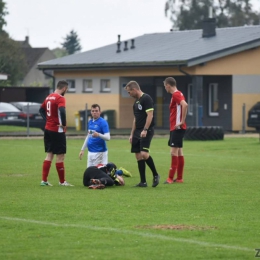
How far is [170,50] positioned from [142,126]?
1166 inches

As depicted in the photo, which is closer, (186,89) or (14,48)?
A: (186,89)

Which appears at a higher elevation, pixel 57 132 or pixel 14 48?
pixel 14 48

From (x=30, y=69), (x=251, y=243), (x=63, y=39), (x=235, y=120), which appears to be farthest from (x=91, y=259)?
(x=63, y=39)

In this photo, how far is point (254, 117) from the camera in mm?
41719

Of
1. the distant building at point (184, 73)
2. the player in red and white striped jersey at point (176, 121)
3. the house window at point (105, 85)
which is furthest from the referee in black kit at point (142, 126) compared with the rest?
the house window at point (105, 85)

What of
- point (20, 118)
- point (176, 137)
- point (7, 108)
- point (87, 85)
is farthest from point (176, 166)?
point (87, 85)

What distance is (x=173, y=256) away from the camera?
354 inches

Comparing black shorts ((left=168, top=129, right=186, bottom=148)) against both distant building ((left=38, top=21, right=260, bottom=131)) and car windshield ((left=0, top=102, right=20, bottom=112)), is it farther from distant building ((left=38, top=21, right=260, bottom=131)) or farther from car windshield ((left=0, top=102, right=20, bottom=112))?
car windshield ((left=0, top=102, right=20, bottom=112))

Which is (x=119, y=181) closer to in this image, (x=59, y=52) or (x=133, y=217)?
(x=133, y=217)

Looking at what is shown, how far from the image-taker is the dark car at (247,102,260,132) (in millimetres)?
41562

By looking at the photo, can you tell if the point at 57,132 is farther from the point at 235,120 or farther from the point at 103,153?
the point at 235,120

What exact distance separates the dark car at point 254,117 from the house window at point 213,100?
11.4 ft

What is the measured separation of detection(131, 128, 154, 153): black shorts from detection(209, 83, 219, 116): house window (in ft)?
95.3

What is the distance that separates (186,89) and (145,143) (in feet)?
101
